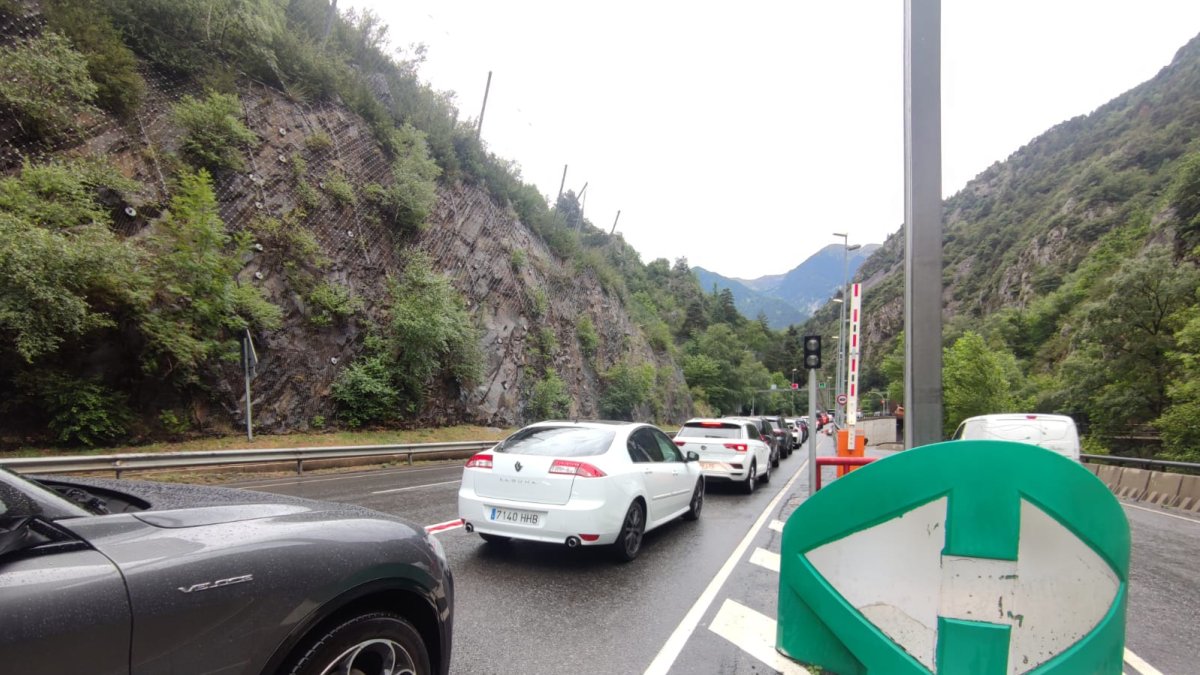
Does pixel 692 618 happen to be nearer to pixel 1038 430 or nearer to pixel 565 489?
pixel 565 489

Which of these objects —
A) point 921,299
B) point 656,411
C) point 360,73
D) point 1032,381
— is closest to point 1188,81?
point 1032,381

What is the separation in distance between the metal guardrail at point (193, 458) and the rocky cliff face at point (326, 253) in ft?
12.6

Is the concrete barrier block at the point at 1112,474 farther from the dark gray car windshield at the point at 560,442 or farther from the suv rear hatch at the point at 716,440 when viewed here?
the dark gray car windshield at the point at 560,442

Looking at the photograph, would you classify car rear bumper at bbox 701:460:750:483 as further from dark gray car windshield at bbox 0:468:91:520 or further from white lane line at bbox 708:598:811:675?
dark gray car windshield at bbox 0:468:91:520

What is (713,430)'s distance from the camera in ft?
41.6

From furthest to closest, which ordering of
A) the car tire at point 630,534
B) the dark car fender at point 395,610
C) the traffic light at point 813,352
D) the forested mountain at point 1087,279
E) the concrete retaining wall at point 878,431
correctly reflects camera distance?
the concrete retaining wall at point 878,431 < the forested mountain at point 1087,279 < the traffic light at point 813,352 < the car tire at point 630,534 < the dark car fender at point 395,610

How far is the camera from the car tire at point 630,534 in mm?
6017

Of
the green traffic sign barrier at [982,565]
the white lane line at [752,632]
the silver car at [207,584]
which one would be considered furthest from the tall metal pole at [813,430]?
the silver car at [207,584]

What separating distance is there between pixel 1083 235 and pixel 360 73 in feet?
339

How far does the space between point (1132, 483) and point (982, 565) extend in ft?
57.4

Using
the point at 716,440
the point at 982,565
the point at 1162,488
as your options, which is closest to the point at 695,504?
the point at 716,440

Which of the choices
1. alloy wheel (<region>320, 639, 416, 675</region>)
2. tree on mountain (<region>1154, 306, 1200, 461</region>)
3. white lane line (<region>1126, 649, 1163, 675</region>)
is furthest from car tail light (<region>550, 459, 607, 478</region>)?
tree on mountain (<region>1154, 306, 1200, 461</region>)

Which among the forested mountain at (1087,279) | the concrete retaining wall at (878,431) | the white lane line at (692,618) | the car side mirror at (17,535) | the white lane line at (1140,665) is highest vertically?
the forested mountain at (1087,279)

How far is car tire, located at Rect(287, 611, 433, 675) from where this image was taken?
2.07 m
